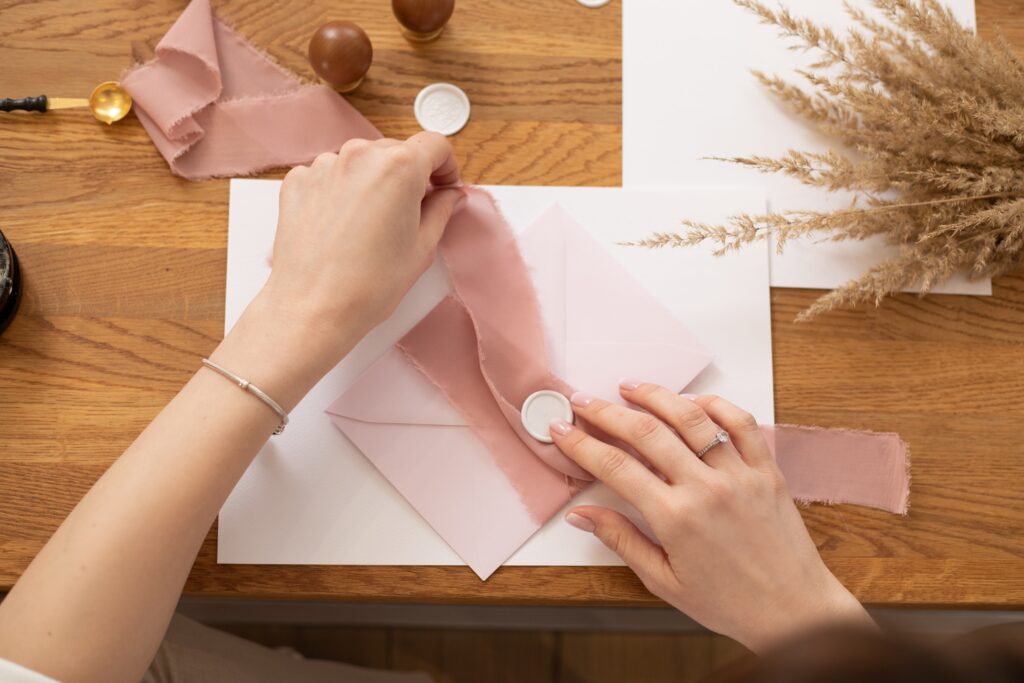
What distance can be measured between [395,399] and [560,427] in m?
0.19

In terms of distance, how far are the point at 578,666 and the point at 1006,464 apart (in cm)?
85

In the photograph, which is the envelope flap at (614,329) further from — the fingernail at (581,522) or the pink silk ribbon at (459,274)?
the fingernail at (581,522)

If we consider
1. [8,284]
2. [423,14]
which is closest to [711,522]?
[423,14]

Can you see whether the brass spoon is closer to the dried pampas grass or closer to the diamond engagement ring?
the dried pampas grass

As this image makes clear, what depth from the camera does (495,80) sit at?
94 cm

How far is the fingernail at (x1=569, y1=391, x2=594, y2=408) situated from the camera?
0.85 m

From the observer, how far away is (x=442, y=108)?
927 millimetres

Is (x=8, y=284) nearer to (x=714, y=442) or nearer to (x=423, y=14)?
(x=423, y=14)

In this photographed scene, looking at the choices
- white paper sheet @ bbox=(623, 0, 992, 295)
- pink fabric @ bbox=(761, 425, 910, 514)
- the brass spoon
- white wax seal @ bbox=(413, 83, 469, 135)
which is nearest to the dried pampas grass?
white paper sheet @ bbox=(623, 0, 992, 295)

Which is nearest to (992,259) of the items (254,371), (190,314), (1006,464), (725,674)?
(1006,464)

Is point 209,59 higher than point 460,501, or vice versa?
point 209,59

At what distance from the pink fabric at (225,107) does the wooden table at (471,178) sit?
0.02 meters

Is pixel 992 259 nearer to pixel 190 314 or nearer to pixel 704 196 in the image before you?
pixel 704 196

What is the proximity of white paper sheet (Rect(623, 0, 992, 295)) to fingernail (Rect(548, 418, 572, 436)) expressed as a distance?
0.31 metres
